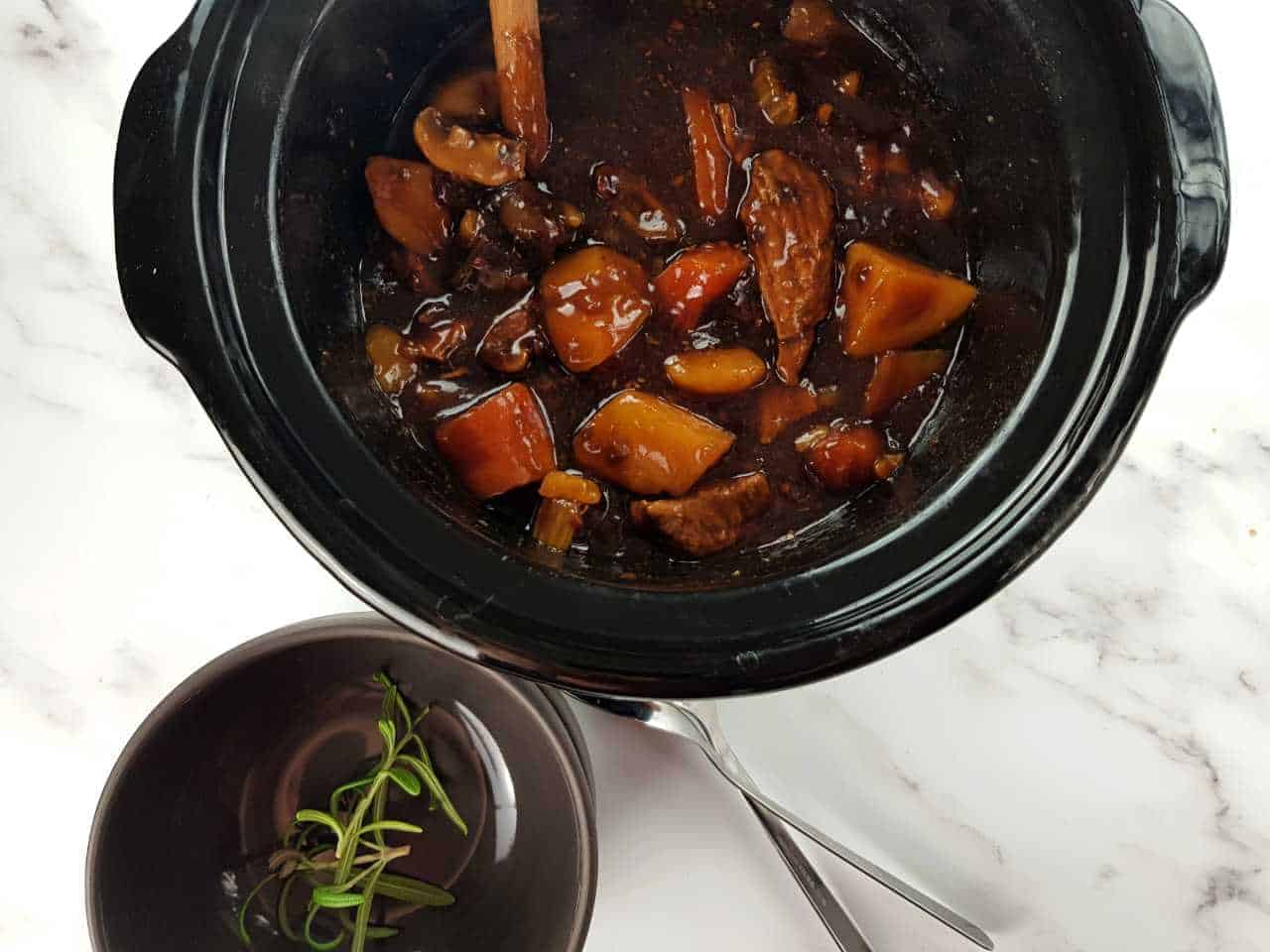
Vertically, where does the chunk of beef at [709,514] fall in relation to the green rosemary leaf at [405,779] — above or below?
above

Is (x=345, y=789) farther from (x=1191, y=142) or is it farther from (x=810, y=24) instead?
(x=1191, y=142)

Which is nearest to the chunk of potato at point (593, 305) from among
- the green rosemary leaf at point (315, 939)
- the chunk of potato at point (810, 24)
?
the chunk of potato at point (810, 24)

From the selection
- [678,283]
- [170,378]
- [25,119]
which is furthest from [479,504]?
[25,119]

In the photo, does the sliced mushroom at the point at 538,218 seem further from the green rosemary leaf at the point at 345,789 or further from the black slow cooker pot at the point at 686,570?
the green rosemary leaf at the point at 345,789

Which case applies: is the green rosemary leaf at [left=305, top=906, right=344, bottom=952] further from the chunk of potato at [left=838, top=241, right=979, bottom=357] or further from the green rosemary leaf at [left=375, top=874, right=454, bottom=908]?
the chunk of potato at [left=838, top=241, right=979, bottom=357]

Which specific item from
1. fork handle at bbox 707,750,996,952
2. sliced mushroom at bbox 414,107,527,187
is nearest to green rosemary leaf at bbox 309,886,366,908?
fork handle at bbox 707,750,996,952

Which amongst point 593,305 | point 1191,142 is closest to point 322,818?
point 593,305
